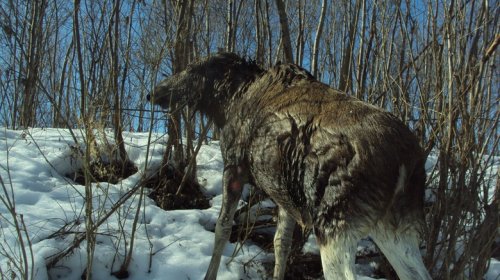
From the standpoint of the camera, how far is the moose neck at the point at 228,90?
4.24m

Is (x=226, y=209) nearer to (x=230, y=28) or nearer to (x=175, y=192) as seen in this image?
(x=175, y=192)

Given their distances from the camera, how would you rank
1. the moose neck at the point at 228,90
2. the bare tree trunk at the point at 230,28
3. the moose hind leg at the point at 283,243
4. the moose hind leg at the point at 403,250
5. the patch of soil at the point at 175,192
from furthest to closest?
the bare tree trunk at the point at 230,28 → the patch of soil at the point at 175,192 → the moose neck at the point at 228,90 → the moose hind leg at the point at 283,243 → the moose hind leg at the point at 403,250

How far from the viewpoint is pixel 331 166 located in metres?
2.77

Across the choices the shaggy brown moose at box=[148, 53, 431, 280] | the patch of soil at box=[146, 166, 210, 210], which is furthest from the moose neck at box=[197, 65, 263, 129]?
→ the patch of soil at box=[146, 166, 210, 210]

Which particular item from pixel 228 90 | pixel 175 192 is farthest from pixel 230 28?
pixel 175 192

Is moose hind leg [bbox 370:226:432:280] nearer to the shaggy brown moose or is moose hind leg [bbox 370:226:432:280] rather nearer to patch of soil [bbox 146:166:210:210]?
the shaggy brown moose

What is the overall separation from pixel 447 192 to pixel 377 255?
1.13 metres

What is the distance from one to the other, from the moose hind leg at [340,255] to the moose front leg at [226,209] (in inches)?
49.4

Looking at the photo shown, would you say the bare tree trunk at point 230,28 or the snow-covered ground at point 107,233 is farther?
the bare tree trunk at point 230,28

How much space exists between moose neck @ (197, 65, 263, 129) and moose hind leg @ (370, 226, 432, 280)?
190 cm

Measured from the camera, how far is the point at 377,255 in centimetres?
458

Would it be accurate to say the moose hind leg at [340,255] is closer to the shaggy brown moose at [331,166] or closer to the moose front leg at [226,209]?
the shaggy brown moose at [331,166]

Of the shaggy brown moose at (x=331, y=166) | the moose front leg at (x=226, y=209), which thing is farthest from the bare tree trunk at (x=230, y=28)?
Answer: the moose front leg at (x=226, y=209)

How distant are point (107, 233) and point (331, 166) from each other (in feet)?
8.04
